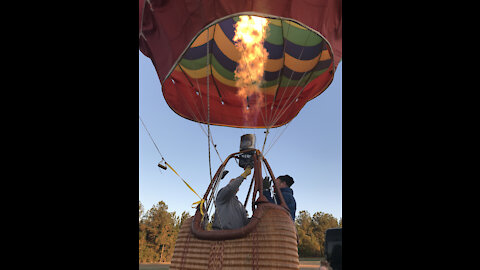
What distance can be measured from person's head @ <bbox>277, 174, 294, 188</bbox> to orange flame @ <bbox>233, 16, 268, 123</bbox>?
3.99 feet

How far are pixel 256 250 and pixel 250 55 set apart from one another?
268 centimetres

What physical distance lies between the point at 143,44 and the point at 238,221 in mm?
1960

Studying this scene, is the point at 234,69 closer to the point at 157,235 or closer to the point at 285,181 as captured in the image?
the point at 285,181

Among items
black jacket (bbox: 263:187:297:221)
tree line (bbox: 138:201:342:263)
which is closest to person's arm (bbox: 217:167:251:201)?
black jacket (bbox: 263:187:297:221)

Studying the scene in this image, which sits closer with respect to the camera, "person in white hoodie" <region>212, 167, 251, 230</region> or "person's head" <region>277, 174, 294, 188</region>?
"person in white hoodie" <region>212, 167, 251, 230</region>

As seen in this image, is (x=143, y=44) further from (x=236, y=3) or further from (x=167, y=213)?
(x=167, y=213)

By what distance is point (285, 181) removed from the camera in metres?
3.68

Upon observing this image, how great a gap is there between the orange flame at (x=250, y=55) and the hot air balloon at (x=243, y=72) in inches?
0.5

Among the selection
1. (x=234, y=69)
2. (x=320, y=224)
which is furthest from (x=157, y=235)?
(x=234, y=69)

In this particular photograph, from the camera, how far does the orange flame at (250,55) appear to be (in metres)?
3.32

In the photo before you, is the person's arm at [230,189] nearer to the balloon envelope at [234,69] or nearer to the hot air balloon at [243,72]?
the hot air balloon at [243,72]

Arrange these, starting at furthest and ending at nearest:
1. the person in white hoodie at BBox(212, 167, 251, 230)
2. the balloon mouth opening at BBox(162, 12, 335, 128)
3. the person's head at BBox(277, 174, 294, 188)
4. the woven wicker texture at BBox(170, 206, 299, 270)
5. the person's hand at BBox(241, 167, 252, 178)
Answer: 1. the person's head at BBox(277, 174, 294, 188)
2. the balloon mouth opening at BBox(162, 12, 335, 128)
3. the person's hand at BBox(241, 167, 252, 178)
4. the person in white hoodie at BBox(212, 167, 251, 230)
5. the woven wicker texture at BBox(170, 206, 299, 270)

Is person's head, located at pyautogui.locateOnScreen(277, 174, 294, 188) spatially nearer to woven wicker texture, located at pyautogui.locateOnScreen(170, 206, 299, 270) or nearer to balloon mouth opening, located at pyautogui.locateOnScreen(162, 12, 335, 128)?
balloon mouth opening, located at pyautogui.locateOnScreen(162, 12, 335, 128)

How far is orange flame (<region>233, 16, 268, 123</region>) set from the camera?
3.32 meters
